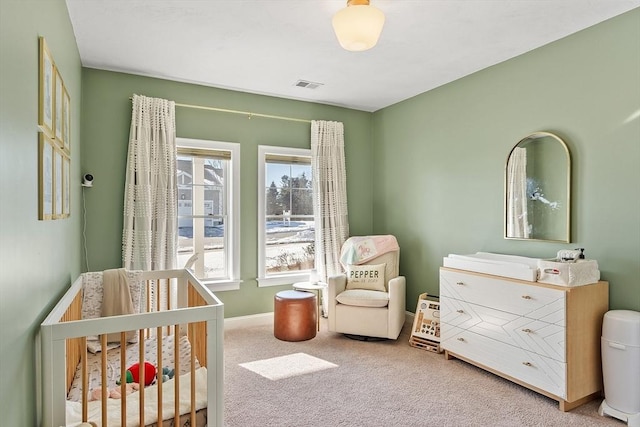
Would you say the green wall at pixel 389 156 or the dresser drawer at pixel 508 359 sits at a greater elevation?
the green wall at pixel 389 156

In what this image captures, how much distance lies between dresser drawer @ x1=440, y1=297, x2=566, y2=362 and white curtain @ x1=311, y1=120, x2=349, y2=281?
4.97 feet

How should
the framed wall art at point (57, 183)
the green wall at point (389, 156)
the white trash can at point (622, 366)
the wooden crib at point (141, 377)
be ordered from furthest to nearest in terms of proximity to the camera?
1. the white trash can at point (622, 366)
2. the framed wall art at point (57, 183)
3. the wooden crib at point (141, 377)
4. the green wall at point (389, 156)

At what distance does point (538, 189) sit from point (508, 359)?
133 centimetres

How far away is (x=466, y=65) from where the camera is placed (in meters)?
3.43

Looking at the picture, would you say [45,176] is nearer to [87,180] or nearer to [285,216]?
[87,180]

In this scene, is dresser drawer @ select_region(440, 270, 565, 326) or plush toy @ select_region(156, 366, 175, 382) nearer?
plush toy @ select_region(156, 366, 175, 382)

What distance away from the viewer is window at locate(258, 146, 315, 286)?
4281 millimetres

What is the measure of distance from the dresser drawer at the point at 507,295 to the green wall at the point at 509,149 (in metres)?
0.52

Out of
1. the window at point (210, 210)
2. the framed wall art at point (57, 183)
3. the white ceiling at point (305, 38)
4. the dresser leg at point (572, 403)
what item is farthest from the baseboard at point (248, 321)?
the dresser leg at point (572, 403)

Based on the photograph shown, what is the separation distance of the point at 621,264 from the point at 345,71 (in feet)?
8.62

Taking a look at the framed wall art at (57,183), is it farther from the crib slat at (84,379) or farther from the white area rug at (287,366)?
the white area rug at (287,366)

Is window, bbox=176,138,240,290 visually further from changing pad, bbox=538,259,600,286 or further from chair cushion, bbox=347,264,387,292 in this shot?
changing pad, bbox=538,259,600,286

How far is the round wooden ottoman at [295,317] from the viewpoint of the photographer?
12.1 feet

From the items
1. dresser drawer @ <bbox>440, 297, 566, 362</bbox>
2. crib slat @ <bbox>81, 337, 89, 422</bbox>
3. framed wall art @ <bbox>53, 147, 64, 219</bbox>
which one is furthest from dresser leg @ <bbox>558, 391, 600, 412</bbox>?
framed wall art @ <bbox>53, 147, 64, 219</bbox>
